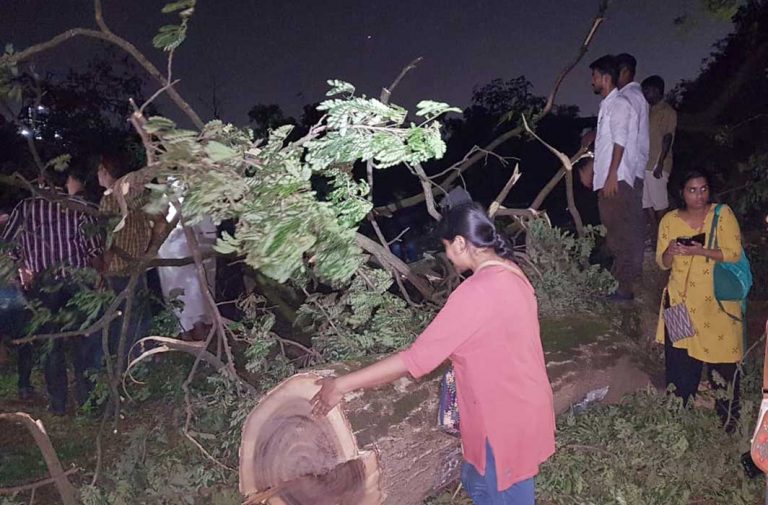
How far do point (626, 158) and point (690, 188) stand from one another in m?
→ 1.34

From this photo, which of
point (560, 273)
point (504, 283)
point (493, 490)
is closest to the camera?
point (504, 283)

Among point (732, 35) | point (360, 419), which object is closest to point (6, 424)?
point (360, 419)

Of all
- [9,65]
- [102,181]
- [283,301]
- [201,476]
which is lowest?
[201,476]

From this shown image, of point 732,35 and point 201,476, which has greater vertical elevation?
point 732,35

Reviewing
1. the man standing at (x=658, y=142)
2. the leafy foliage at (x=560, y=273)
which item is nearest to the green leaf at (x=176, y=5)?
the leafy foliage at (x=560, y=273)

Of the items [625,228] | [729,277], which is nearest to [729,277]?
[729,277]

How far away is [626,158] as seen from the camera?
514 cm

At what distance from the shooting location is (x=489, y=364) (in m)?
2.35

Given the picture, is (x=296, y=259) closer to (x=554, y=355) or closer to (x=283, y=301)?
(x=554, y=355)

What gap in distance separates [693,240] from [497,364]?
203 centimetres

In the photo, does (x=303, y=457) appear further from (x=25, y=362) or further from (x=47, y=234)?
(x=25, y=362)

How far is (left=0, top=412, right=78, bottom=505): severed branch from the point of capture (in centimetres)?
325

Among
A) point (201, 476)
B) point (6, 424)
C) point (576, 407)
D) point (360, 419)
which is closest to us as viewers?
point (360, 419)

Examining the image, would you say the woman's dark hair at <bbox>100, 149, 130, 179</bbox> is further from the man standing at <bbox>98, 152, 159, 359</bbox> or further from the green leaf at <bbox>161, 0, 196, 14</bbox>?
the green leaf at <bbox>161, 0, 196, 14</bbox>
